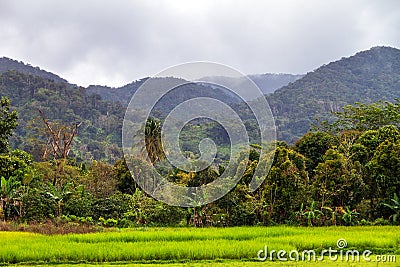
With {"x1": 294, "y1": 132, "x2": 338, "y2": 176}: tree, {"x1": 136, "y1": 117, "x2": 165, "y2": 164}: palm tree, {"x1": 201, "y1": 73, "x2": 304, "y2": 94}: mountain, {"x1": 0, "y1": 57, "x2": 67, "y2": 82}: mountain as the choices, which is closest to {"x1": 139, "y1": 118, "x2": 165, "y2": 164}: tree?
{"x1": 136, "y1": 117, "x2": 165, "y2": 164}: palm tree

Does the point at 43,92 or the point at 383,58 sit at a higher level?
the point at 383,58

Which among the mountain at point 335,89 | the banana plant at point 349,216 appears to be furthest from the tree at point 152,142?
the mountain at point 335,89

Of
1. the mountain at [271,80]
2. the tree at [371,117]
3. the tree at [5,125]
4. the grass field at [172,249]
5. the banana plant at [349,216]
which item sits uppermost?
the mountain at [271,80]

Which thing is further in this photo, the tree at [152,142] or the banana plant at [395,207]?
the tree at [152,142]

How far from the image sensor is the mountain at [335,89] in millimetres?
47969

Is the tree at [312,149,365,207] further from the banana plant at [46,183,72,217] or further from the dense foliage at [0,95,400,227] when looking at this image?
the banana plant at [46,183,72,217]

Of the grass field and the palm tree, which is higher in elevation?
the palm tree

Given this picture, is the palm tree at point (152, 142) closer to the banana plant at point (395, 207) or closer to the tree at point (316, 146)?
the tree at point (316, 146)

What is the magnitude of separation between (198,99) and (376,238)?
6508mm

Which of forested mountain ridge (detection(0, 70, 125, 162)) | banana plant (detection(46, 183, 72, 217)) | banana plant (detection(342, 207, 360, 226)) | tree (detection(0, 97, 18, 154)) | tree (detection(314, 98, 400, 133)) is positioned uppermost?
forested mountain ridge (detection(0, 70, 125, 162))

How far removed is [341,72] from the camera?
62.4 m

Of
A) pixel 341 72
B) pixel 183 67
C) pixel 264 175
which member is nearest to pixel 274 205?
pixel 264 175

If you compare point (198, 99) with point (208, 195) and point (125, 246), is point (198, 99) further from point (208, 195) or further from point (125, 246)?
point (125, 246)

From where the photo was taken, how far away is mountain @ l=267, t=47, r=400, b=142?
1889 inches
